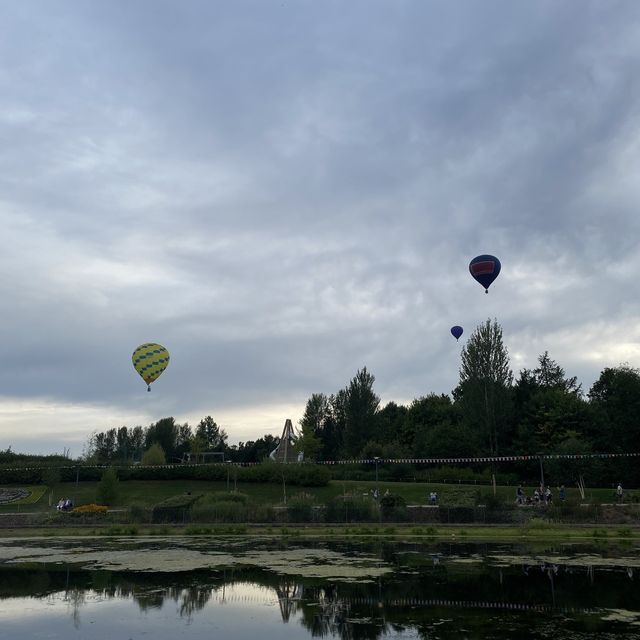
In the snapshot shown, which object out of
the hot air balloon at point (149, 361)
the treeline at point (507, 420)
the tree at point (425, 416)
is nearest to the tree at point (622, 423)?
the treeline at point (507, 420)

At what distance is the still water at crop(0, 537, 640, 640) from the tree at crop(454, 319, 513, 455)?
41.5 meters

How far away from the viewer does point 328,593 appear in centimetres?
1794

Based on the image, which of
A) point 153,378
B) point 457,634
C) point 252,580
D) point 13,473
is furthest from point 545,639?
point 13,473

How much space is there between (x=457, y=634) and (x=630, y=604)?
5392 millimetres

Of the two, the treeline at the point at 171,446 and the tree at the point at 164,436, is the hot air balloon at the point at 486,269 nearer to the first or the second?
the treeline at the point at 171,446

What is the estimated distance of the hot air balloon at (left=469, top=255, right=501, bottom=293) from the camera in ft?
150

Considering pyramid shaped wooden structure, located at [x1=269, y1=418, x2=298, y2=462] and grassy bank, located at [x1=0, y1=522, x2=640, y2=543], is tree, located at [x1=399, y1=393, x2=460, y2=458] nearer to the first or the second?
pyramid shaped wooden structure, located at [x1=269, y1=418, x2=298, y2=462]

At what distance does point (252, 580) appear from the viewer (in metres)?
20.7

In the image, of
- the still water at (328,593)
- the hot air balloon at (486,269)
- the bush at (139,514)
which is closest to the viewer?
the still water at (328,593)

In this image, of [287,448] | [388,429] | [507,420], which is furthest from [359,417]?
[507,420]

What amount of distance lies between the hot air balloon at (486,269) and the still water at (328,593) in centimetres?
2154

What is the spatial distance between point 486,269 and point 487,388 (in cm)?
2771

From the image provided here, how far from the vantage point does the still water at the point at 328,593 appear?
46.6 ft

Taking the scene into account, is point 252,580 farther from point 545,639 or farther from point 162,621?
point 545,639
